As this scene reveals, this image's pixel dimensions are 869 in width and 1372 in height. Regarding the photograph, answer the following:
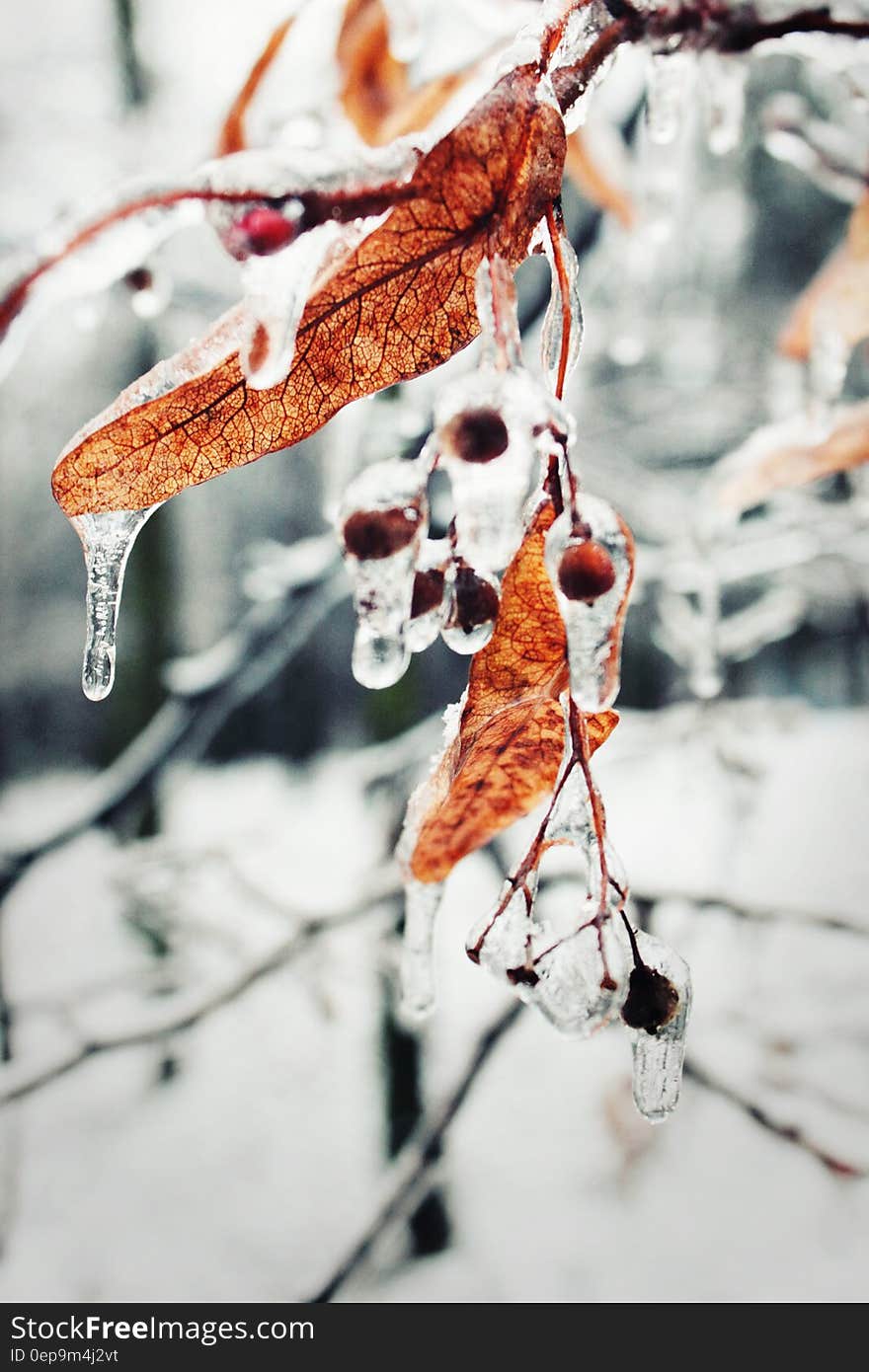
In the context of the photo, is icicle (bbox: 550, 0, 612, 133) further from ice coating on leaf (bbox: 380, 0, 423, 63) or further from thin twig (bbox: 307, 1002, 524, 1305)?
thin twig (bbox: 307, 1002, 524, 1305)

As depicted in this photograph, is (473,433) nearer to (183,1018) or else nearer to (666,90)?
(666,90)

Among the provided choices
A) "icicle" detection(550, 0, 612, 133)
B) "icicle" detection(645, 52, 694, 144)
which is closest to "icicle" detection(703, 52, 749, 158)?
"icicle" detection(645, 52, 694, 144)

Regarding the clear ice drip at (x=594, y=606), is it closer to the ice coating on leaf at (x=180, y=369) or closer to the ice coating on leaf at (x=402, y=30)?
the ice coating on leaf at (x=180, y=369)

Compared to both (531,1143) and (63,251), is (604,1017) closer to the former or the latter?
(63,251)

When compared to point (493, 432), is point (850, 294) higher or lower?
lower

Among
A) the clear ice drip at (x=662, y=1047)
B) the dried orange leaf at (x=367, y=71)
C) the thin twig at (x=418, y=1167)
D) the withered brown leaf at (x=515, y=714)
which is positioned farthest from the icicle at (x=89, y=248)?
the thin twig at (x=418, y=1167)

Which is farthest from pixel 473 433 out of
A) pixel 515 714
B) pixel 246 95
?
pixel 246 95
